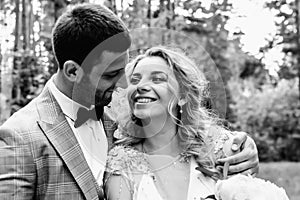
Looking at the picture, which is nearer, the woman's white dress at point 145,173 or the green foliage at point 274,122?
the woman's white dress at point 145,173

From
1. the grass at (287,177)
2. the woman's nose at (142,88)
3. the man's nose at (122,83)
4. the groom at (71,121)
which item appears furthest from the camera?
the grass at (287,177)

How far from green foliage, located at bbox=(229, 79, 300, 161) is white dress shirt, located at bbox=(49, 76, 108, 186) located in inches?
479

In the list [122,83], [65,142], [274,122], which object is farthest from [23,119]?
[274,122]

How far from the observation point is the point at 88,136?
8.41 feet

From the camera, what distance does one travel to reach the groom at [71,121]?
2258mm

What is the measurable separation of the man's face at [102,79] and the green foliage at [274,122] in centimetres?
1233

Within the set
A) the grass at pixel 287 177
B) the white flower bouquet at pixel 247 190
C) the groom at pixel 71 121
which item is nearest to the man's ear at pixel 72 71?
the groom at pixel 71 121

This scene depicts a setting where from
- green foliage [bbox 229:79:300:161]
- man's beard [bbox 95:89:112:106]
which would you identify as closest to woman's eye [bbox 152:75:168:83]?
man's beard [bbox 95:89:112:106]

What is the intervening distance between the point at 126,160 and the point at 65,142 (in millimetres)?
382

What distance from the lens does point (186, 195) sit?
270 centimetres

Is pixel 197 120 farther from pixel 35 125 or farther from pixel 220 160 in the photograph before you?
pixel 35 125

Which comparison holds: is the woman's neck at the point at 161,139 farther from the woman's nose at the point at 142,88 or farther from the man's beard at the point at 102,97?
the man's beard at the point at 102,97

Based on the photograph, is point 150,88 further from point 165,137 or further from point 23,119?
point 23,119

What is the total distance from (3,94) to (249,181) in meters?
4.25
